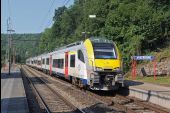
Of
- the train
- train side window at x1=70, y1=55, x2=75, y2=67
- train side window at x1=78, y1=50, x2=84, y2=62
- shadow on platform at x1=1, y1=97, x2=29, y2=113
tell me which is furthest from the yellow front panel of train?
shadow on platform at x1=1, y1=97, x2=29, y2=113

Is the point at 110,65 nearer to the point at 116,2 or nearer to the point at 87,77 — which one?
the point at 87,77

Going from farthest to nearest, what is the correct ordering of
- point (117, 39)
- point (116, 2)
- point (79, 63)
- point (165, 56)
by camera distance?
1. point (116, 2)
2. point (117, 39)
3. point (165, 56)
4. point (79, 63)

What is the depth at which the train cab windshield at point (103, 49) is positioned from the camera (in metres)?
23.5

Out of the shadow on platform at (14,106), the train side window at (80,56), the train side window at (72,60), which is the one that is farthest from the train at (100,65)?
the shadow on platform at (14,106)

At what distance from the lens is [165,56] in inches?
1422

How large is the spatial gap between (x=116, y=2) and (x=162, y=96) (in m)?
35.1

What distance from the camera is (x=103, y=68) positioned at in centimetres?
2281

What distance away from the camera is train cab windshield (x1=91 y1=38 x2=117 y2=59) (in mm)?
23531

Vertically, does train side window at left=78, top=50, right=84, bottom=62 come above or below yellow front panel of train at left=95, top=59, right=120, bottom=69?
above

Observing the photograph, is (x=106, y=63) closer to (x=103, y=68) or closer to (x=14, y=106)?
(x=103, y=68)

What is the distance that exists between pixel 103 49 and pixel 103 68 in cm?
150

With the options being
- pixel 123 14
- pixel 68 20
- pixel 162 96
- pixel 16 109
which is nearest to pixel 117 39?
pixel 123 14

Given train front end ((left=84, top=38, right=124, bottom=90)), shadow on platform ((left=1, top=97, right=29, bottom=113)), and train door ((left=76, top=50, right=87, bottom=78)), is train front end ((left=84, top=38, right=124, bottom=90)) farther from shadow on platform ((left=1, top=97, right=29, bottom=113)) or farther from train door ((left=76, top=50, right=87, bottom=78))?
shadow on platform ((left=1, top=97, right=29, bottom=113))

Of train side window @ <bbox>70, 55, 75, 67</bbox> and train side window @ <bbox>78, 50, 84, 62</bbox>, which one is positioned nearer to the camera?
train side window @ <bbox>78, 50, 84, 62</bbox>
